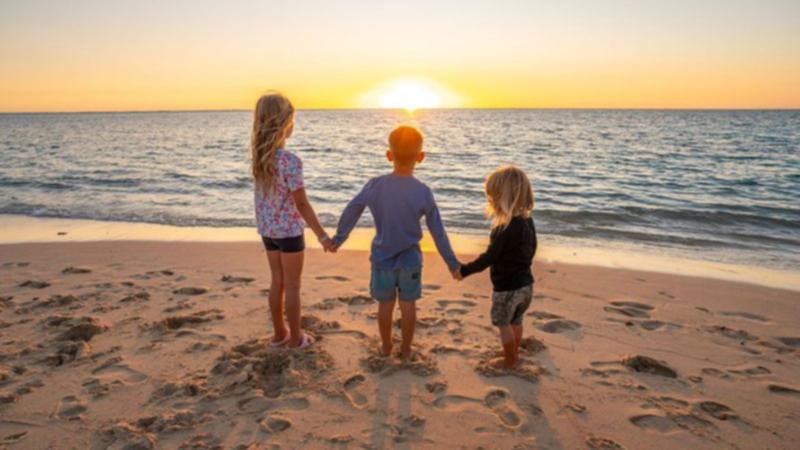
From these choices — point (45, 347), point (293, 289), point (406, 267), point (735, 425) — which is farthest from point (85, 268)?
point (735, 425)

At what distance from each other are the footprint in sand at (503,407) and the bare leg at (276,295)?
1.74m

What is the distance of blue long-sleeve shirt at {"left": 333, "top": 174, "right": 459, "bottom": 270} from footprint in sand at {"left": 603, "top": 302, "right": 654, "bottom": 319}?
7.86ft

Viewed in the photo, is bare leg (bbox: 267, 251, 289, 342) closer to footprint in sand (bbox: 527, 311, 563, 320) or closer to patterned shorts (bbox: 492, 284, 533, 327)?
patterned shorts (bbox: 492, 284, 533, 327)

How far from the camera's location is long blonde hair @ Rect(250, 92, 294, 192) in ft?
12.1

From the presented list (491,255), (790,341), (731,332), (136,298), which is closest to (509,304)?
(491,255)

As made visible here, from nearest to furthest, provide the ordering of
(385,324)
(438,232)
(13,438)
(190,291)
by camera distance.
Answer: (13,438), (438,232), (385,324), (190,291)

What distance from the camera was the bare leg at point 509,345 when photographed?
3.83 m

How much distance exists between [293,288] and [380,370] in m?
0.92

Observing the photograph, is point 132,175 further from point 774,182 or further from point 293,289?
point 774,182

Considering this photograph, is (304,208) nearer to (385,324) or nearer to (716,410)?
(385,324)

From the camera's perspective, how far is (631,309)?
209 inches

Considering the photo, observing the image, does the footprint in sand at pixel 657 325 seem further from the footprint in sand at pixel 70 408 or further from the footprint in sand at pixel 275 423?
the footprint in sand at pixel 70 408

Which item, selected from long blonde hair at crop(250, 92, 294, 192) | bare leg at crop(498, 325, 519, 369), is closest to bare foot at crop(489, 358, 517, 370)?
bare leg at crop(498, 325, 519, 369)

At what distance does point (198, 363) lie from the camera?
3943 mm
